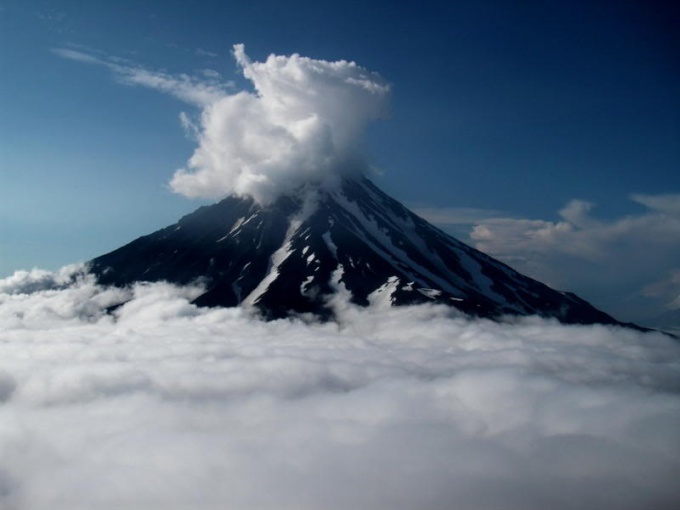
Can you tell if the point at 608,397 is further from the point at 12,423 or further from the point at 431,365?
the point at 12,423

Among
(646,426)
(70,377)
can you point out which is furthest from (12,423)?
(646,426)

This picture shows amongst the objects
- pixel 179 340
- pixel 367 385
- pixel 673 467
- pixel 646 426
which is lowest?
pixel 673 467

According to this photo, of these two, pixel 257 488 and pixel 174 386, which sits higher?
pixel 174 386

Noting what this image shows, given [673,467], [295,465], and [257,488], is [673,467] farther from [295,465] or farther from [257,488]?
[257,488]

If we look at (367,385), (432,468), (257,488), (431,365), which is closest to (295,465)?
(257,488)

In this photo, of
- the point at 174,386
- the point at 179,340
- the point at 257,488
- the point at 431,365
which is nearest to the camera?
the point at 257,488

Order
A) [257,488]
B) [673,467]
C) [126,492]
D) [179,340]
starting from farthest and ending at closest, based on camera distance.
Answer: [179,340], [673,467], [257,488], [126,492]

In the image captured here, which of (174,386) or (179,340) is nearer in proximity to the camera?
(174,386)
